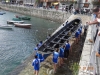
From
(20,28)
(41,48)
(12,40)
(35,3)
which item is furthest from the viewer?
(35,3)

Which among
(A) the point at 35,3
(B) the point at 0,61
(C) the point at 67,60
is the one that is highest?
(A) the point at 35,3

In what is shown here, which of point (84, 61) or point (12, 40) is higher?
point (84, 61)

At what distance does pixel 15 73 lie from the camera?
14.5 metres

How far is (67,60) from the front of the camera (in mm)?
16125

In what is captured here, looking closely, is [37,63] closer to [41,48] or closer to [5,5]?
[41,48]

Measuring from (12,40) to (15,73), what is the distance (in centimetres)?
1699

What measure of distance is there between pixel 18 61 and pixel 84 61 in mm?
9825

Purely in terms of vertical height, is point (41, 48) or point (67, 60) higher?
point (41, 48)

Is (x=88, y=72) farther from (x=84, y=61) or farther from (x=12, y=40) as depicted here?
(x=12, y=40)

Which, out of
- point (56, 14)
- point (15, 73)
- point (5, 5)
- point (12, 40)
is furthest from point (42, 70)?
point (5, 5)

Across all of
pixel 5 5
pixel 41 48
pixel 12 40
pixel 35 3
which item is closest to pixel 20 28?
pixel 12 40

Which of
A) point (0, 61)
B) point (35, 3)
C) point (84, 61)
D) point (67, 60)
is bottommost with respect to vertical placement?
point (0, 61)

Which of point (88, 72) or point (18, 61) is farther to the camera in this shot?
point (18, 61)

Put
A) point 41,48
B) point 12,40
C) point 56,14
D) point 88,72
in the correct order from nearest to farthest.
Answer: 1. point 88,72
2. point 41,48
3. point 12,40
4. point 56,14
